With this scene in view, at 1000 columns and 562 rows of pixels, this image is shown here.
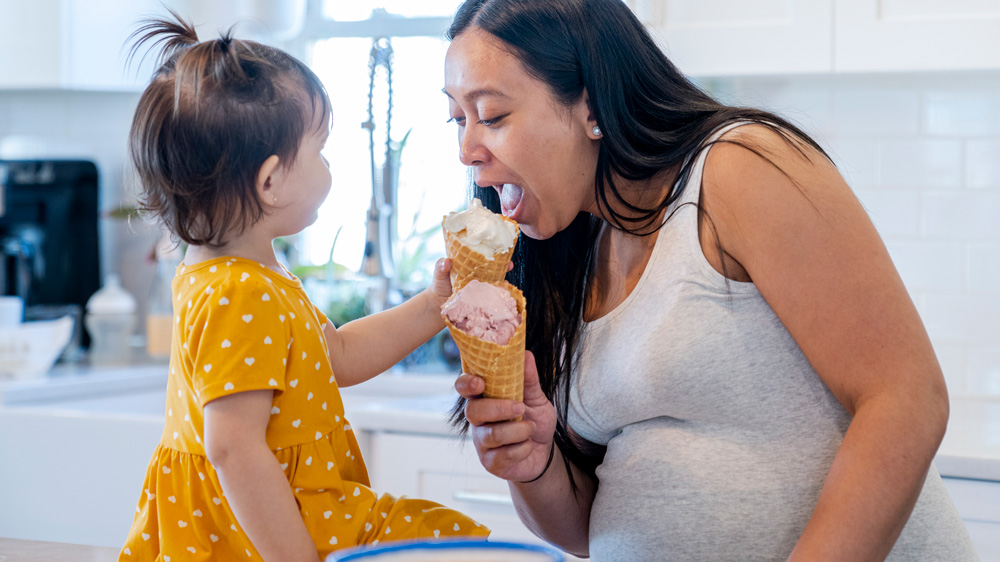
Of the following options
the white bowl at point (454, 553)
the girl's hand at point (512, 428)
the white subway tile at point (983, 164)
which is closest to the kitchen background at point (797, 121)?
Result: the white subway tile at point (983, 164)

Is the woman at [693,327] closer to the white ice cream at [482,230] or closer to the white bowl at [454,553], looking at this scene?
the white ice cream at [482,230]

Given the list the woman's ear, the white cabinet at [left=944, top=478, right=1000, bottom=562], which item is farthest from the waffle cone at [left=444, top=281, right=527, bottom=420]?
the white cabinet at [left=944, top=478, right=1000, bottom=562]

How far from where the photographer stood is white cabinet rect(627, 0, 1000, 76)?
1848 millimetres

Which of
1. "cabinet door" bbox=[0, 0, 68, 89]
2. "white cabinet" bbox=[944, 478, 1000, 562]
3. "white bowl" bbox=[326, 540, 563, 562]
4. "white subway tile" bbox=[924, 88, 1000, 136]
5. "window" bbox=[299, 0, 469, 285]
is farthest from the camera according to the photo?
"window" bbox=[299, 0, 469, 285]

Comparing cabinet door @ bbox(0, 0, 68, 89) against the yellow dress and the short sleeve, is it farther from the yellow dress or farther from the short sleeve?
the short sleeve

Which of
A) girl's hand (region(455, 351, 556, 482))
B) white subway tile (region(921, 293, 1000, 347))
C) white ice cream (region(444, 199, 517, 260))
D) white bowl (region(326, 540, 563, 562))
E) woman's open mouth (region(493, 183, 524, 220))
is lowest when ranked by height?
white subway tile (region(921, 293, 1000, 347))

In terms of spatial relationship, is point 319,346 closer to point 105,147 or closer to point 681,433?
point 681,433

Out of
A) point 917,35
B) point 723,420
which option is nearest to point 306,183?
point 723,420

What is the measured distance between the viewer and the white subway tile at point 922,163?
226cm

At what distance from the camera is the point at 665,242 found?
42.5 inches

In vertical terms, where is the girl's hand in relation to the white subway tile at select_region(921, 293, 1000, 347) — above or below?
above

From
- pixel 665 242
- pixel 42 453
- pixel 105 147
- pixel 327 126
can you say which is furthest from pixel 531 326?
pixel 105 147

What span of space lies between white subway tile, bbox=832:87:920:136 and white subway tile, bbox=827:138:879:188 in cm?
3

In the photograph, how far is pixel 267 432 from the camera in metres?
0.96
